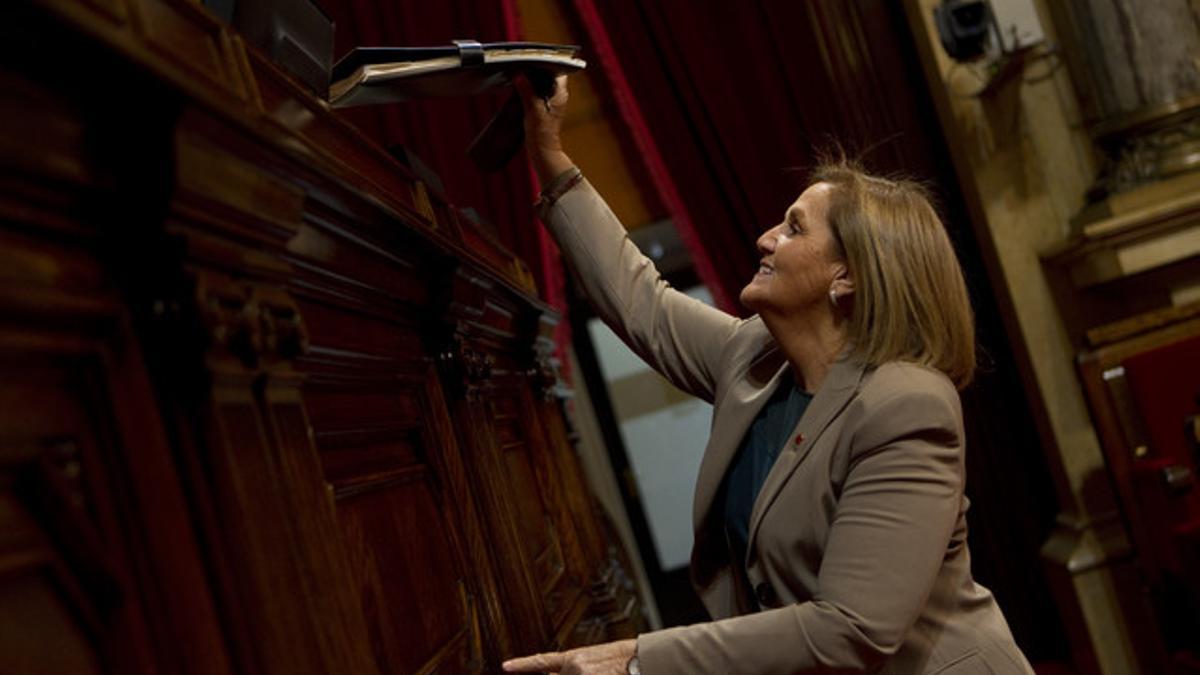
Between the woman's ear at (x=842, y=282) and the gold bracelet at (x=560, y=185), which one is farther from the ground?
Result: the gold bracelet at (x=560, y=185)

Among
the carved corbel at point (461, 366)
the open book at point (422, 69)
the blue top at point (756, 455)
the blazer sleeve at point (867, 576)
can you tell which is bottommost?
the blazer sleeve at point (867, 576)

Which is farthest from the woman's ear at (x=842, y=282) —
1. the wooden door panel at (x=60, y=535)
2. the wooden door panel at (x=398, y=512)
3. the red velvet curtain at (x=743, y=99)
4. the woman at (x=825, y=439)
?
the red velvet curtain at (x=743, y=99)

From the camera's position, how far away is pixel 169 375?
93cm

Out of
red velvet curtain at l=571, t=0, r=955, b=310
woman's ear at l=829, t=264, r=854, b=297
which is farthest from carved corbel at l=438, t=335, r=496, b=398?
red velvet curtain at l=571, t=0, r=955, b=310

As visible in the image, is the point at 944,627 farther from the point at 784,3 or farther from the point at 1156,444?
the point at 784,3

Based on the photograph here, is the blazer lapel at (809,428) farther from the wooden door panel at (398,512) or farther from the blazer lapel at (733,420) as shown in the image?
the wooden door panel at (398,512)

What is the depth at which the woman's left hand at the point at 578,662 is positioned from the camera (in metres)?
1.45

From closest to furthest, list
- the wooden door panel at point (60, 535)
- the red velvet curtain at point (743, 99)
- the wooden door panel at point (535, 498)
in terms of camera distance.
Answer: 1. the wooden door panel at point (60, 535)
2. the wooden door panel at point (535, 498)
3. the red velvet curtain at point (743, 99)

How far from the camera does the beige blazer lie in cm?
152

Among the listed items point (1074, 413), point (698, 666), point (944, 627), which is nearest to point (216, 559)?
point (698, 666)

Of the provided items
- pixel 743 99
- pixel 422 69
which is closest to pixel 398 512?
pixel 422 69

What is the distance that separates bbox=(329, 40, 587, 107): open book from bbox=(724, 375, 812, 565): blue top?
665 mm

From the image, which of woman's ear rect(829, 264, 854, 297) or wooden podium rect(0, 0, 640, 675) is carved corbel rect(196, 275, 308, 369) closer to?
wooden podium rect(0, 0, 640, 675)

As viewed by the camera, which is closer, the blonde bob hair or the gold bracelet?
the blonde bob hair
